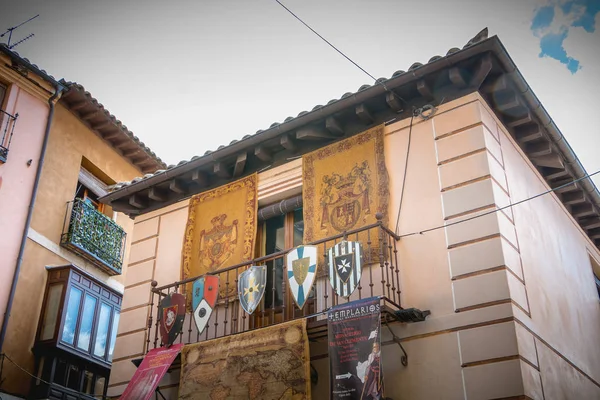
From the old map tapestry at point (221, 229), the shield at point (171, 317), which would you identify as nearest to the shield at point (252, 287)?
the old map tapestry at point (221, 229)

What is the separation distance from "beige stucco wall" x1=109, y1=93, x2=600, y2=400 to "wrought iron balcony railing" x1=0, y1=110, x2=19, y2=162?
6188 mm

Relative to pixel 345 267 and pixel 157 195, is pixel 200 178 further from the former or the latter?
pixel 345 267

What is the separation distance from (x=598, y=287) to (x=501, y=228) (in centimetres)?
553

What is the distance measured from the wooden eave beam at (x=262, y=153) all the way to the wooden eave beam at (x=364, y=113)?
1.77m

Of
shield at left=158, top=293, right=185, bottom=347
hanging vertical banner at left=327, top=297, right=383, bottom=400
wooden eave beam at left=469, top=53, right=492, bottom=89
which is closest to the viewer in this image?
hanging vertical banner at left=327, top=297, right=383, bottom=400

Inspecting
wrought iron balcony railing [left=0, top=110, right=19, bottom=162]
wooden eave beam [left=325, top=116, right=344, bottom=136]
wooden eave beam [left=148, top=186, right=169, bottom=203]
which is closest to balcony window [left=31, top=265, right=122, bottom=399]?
wrought iron balcony railing [left=0, top=110, right=19, bottom=162]

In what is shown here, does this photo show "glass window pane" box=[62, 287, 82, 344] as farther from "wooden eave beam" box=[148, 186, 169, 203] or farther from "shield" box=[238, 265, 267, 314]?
"shield" box=[238, 265, 267, 314]

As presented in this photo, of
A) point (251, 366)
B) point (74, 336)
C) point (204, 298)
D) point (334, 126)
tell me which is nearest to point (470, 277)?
point (251, 366)

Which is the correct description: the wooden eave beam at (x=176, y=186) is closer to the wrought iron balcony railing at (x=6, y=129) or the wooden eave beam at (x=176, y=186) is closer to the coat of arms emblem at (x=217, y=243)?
the coat of arms emblem at (x=217, y=243)

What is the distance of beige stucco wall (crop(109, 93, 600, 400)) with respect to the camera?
7.57 m

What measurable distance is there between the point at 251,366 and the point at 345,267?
1780 millimetres

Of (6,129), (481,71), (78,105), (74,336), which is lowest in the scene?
(74,336)

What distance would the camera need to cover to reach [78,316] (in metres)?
14.7

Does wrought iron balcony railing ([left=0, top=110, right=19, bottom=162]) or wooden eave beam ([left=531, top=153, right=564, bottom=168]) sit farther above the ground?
wrought iron balcony railing ([left=0, top=110, right=19, bottom=162])
